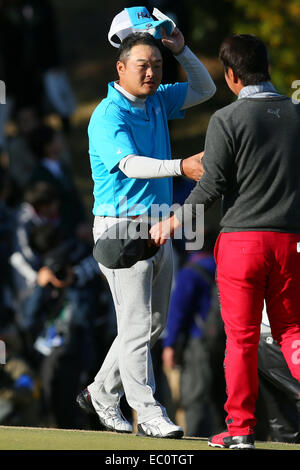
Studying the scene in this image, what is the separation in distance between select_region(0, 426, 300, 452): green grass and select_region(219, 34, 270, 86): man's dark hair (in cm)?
179

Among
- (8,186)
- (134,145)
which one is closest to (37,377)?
(8,186)

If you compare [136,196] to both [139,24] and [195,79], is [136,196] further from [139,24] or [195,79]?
[139,24]

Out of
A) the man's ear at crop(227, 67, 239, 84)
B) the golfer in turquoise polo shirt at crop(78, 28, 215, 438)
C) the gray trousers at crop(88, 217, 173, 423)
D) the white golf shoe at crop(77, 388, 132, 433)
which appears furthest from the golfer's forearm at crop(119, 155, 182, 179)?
the white golf shoe at crop(77, 388, 132, 433)

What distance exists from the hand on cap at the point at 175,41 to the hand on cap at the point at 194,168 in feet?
3.02

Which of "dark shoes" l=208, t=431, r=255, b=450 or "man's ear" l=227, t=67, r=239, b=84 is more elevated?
"man's ear" l=227, t=67, r=239, b=84

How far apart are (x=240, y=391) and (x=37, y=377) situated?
3933 millimetres

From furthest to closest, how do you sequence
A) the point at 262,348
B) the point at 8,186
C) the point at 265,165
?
the point at 8,186 < the point at 262,348 < the point at 265,165

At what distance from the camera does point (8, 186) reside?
1002 centimetres

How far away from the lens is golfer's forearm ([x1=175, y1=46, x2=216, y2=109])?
20.6 ft

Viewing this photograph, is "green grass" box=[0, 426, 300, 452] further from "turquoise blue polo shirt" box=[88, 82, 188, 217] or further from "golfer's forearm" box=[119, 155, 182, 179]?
"golfer's forearm" box=[119, 155, 182, 179]

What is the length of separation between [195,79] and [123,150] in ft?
2.76

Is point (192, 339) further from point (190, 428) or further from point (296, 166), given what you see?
point (296, 166)

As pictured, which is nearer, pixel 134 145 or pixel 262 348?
pixel 134 145

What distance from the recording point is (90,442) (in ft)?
18.2
